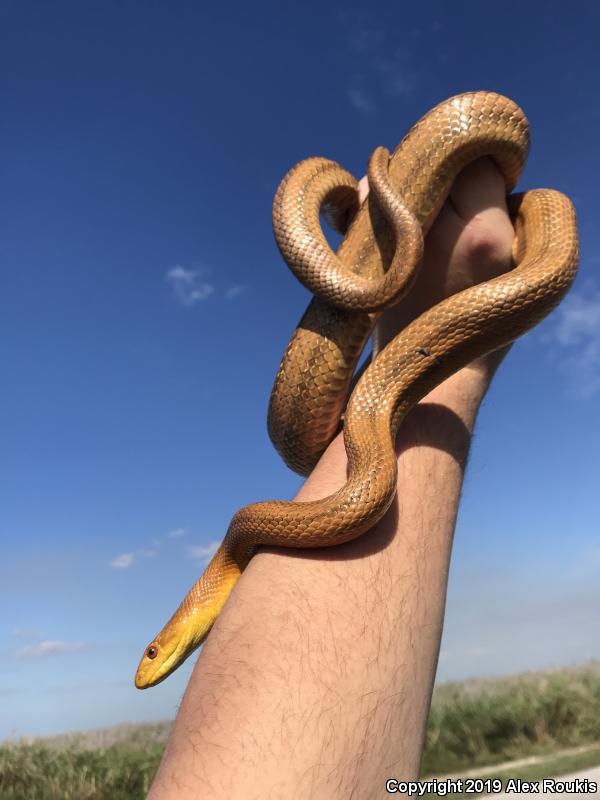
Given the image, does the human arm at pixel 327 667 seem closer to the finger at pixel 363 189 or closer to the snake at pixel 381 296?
the snake at pixel 381 296

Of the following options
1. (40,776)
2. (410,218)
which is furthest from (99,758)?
(410,218)

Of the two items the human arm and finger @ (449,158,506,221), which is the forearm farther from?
finger @ (449,158,506,221)

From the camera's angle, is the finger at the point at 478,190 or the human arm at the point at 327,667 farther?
the finger at the point at 478,190

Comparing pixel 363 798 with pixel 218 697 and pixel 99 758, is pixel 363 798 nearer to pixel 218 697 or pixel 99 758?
pixel 218 697

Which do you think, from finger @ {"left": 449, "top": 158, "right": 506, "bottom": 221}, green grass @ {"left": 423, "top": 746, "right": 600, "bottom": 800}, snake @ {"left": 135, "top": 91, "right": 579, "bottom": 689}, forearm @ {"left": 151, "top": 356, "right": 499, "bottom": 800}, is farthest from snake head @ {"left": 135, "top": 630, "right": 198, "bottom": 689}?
green grass @ {"left": 423, "top": 746, "right": 600, "bottom": 800}

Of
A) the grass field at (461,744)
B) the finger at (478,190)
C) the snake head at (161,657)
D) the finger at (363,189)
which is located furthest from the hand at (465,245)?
the grass field at (461,744)
